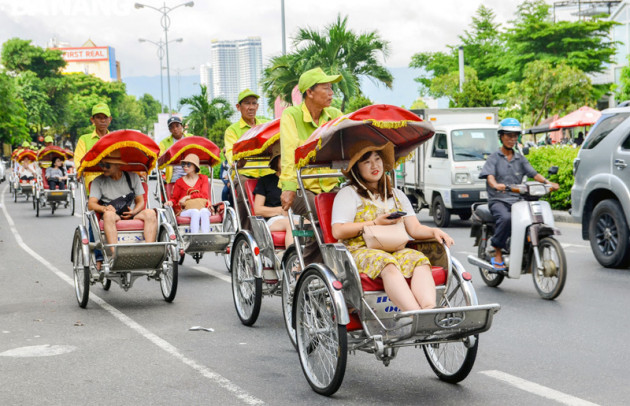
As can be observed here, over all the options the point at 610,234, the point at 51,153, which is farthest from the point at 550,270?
the point at 51,153

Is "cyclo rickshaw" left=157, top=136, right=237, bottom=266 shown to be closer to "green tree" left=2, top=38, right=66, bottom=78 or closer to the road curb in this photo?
the road curb

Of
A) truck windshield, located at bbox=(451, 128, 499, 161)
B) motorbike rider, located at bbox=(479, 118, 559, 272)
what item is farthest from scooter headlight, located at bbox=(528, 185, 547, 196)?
truck windshield, located at bbox=(451, 128, 499, 161)

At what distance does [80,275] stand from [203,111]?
41.9 m

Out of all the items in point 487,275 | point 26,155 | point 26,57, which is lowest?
point 487,275

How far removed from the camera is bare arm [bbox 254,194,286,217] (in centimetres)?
846

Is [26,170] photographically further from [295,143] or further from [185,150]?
[295,143]

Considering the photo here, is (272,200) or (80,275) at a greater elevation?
(272,200)

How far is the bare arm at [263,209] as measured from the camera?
8.46 m

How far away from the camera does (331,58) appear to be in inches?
1183

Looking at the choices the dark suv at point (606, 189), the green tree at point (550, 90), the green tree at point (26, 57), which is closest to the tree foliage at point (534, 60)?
the green tree at point (550, 90)

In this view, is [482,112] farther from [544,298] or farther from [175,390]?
[175,390]

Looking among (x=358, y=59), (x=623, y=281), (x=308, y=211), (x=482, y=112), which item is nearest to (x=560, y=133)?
(x=358, y=59)

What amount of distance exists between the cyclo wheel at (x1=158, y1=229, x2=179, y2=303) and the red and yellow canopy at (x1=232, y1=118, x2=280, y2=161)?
4.12 ft

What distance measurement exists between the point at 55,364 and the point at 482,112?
15.2 m
